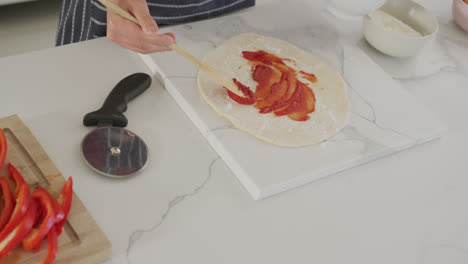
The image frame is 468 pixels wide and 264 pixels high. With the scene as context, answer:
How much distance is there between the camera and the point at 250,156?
3.00 ft

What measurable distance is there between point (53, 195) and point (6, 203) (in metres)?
0.08

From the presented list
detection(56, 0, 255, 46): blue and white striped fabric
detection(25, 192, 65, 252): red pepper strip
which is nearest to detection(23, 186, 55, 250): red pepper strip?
detection(25, 192, 65, 252): red pepper strip

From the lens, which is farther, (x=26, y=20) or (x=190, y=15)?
(x=26, y=20)

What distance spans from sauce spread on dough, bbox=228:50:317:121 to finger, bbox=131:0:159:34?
20 centimetres

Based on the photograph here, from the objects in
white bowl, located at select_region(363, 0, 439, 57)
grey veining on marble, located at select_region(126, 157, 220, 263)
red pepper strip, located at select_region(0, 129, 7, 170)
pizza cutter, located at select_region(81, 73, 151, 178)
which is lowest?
white bowl, located at select_region(363, 0, 439, 57)

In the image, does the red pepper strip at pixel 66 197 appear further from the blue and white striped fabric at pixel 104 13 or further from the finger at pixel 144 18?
the blue and white striped fabric at pixel 104 13

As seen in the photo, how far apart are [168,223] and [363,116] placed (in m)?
0.50

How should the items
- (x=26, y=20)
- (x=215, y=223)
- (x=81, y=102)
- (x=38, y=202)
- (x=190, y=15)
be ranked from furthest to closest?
(x=26, y=20)
(x=190, y=15)
(x=81, y=102)
(x=215, y=223)
(x=38, y=202)

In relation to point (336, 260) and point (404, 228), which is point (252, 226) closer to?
point (336, 260)

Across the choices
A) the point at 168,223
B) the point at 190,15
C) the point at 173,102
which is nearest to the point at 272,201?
the point at 168,223

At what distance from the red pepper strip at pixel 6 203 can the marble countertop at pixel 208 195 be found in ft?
0.42

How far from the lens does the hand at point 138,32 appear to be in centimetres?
97

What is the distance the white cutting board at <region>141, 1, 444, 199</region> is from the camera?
3.00 feet

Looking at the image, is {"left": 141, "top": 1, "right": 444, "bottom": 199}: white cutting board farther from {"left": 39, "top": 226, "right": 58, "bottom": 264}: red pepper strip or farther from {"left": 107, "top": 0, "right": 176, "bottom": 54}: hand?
{"left": 39, "top": 226, "right": 58, "bottom": 264}: red pepper strip
